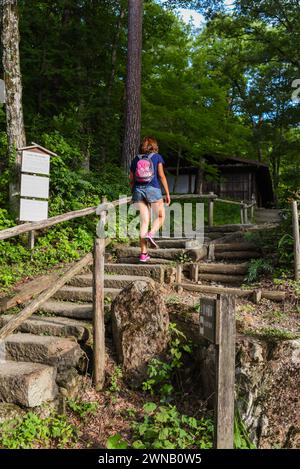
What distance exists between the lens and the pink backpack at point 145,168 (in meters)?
6.04

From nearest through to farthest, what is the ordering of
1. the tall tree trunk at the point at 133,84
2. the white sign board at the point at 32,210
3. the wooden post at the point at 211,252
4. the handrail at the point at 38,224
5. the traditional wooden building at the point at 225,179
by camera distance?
1. the handrail at the point at 38,224
2. the white sign board at the point at 32,210
3. the wooden post at the point at 211,252
4. the tall tree trunk at the point at 133,84
5. the traditional wooden building at the point at 225,179

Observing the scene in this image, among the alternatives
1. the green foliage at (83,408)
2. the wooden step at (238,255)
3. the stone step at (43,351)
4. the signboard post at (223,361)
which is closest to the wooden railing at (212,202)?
the wooden step at (238,255)

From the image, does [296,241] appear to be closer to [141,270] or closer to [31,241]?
[141,270]

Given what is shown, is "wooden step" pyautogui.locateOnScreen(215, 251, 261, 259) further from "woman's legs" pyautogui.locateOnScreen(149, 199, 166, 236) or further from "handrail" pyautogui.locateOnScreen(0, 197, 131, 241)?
"handrail" pyautogui.locateOnScreen(0, 197, 131, 241)

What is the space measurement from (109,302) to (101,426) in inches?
65.6

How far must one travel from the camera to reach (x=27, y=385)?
3.99 metres

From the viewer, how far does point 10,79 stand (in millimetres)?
8578

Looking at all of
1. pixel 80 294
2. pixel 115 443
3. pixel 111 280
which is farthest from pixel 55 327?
pixel 115 443

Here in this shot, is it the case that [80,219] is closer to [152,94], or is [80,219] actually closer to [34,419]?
[34,419]

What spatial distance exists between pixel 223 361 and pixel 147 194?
3.38 metres

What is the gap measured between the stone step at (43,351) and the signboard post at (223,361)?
6.31ft

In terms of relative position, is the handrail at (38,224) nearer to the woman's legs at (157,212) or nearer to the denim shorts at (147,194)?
the denim shorts at (147,194)

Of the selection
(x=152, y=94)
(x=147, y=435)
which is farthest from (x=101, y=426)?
(x=152, y=94)

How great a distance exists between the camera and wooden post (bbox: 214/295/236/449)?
3.22 m
